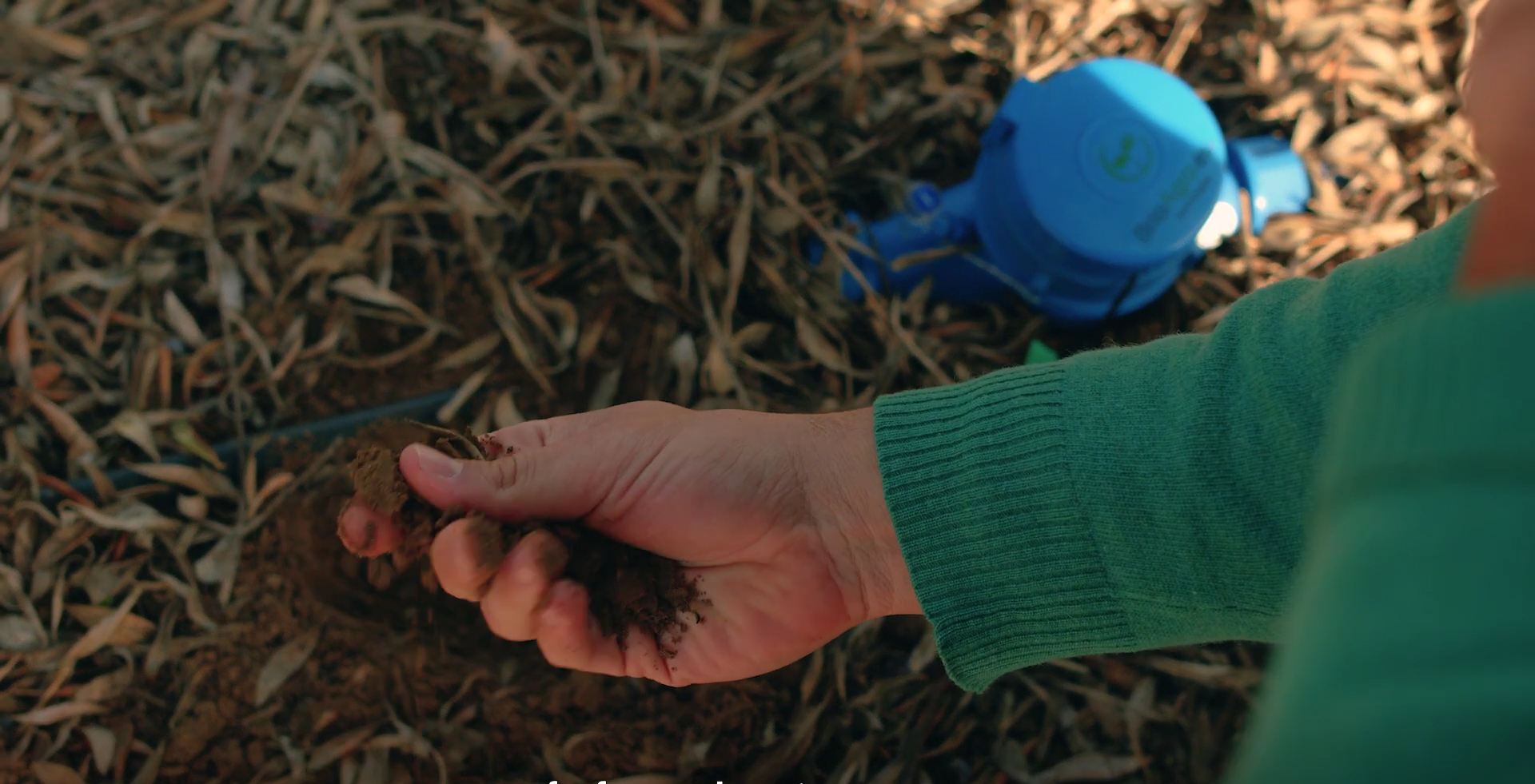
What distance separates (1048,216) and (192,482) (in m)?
1.35

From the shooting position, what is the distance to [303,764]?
137cm

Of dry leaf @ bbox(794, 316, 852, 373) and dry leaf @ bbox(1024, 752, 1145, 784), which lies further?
dry leaf @ bbox(794, 316, 852, 373)

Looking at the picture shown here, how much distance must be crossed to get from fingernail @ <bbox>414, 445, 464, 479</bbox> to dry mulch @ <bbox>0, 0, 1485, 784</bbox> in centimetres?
42

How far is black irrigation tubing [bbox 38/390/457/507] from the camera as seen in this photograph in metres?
1.47

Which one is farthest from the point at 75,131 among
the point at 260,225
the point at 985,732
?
the point at 985,732

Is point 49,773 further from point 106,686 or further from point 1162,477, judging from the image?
point 1162,477

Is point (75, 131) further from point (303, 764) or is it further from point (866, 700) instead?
point (866, 700)

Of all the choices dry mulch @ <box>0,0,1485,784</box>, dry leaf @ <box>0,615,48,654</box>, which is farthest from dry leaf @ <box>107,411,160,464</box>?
dry leaf @ <box>0,615,48,654</box>

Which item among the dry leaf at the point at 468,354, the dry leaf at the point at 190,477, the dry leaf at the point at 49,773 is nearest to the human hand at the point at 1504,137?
the dry leaf at the point at 468,354

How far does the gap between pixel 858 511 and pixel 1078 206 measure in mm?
668

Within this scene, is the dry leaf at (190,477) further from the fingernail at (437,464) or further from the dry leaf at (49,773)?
the fingernail at (437,464)

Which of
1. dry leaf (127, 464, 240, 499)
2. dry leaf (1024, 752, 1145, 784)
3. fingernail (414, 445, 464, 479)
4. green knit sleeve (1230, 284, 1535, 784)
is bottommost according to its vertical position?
dry leaf (1024, 752, 1145, 784)

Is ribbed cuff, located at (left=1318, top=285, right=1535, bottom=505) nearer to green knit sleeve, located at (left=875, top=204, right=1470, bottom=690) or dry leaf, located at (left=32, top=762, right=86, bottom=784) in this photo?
green knit sleeve, located at (left=875, top=204, right=1470, bottom=690)

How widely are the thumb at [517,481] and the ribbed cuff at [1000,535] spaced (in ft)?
1.14
